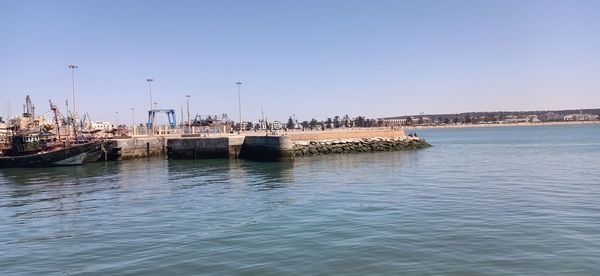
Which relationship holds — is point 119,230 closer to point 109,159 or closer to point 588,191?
point 588,191

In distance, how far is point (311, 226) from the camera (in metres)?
16.0

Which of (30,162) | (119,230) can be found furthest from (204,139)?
(119,230)

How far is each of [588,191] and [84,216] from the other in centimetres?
2094

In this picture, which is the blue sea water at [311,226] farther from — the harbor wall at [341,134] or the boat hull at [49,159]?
the harbor wall at [341,134]

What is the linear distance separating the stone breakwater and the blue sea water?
21.1 metres

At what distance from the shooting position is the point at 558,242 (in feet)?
44.0

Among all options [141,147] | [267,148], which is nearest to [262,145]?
[267,148]

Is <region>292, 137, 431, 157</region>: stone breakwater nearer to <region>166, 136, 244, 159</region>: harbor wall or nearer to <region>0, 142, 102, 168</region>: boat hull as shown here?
<region>166, 136, 244, 159</region>: harbor wall

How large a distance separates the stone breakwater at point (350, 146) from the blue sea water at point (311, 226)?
2108 centimetres

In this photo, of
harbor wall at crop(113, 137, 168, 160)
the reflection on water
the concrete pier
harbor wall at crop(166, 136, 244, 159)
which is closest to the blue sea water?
the reflection on water

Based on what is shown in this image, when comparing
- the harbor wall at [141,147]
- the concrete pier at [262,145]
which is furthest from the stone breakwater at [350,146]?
the harbor wall at [141,147]

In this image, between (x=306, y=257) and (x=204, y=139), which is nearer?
(x=306, y=257)

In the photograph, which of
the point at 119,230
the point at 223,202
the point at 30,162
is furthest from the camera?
the point at 30,162

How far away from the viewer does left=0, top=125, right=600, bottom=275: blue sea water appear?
1194cm
